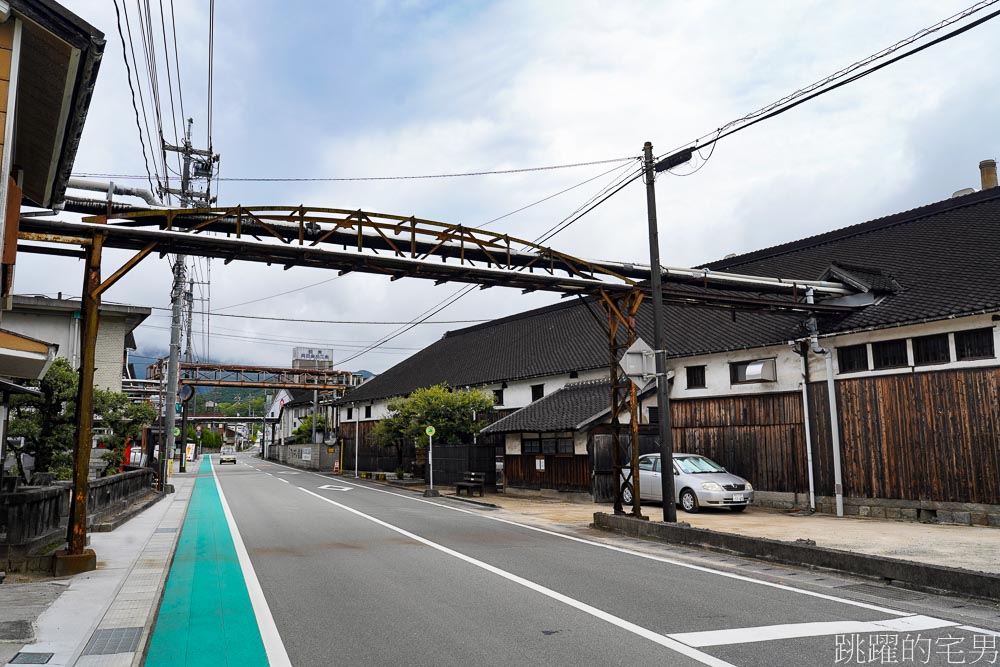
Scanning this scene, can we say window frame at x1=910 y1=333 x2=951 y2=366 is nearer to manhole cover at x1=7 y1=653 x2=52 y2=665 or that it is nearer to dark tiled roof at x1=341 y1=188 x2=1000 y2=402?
dark tiled roof at x1=341 y1=188 x2=1000 y2=402

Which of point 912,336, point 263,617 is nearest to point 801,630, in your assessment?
point 263,617

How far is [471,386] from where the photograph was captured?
1451 inches

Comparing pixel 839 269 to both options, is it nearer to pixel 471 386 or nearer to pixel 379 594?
pixel 379 594

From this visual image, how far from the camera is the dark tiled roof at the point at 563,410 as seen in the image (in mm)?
24766

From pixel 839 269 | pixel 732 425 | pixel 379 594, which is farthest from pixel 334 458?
pixel 379 594

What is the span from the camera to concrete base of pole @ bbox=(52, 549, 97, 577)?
989 centimetres

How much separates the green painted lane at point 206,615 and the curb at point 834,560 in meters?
7.77

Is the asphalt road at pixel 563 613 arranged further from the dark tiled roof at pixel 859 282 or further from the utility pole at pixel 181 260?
the utility pole at pixel 181 260

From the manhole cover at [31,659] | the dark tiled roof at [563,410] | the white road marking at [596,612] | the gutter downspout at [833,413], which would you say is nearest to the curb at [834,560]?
the white road marking at [596,612]

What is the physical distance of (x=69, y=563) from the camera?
32.7 feet

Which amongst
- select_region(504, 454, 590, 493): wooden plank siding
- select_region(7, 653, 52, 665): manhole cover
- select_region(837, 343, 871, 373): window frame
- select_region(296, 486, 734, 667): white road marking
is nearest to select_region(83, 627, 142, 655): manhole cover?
select_region(7, 653, 52, 665): manhole cover

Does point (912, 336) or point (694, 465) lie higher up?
point (912, 336)

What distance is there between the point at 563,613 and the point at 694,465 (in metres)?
13.6

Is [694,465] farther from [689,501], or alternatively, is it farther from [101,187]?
[101,187]
